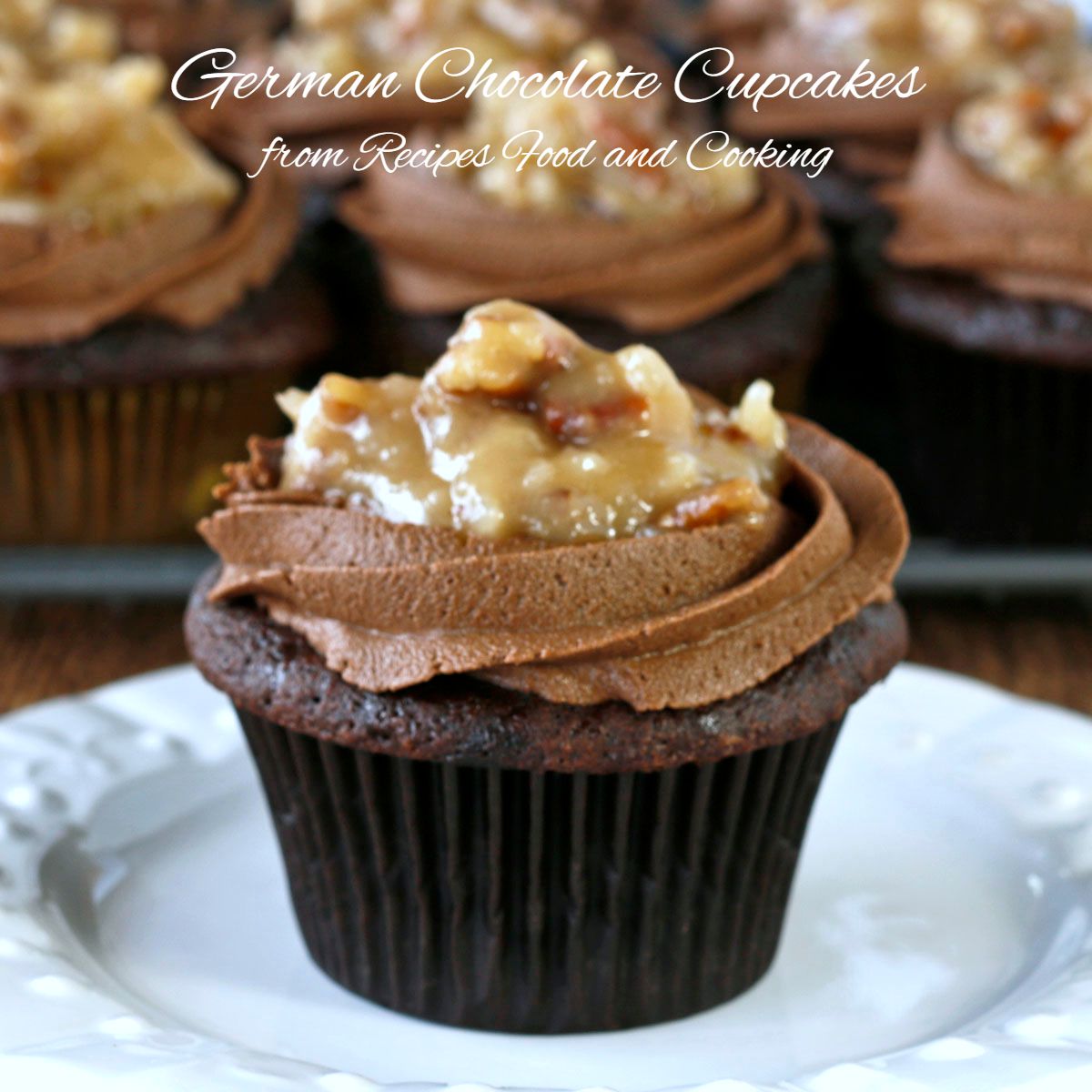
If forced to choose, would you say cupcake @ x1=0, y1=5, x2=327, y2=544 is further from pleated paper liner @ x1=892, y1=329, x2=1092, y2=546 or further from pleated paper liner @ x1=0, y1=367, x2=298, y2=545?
pleated paper liner @ x1=892, y1=329, x2=1092, y2=546

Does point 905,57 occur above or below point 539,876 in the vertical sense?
below

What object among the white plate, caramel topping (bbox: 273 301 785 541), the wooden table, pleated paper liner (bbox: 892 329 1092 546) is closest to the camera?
the white plate

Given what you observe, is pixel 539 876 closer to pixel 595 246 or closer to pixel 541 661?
pixel 541 661

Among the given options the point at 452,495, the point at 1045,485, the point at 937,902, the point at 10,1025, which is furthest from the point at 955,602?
the point at 10,1025

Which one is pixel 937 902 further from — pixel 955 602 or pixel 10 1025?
pixel 955 602

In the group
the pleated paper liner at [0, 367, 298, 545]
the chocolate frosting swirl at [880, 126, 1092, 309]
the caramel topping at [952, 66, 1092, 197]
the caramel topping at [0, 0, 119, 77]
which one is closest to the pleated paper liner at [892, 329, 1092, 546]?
the chocolate frosting swirl at [880, 126, 1092, 309]

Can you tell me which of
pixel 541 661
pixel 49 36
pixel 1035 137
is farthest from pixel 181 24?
pixel 541 661
